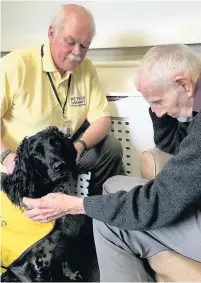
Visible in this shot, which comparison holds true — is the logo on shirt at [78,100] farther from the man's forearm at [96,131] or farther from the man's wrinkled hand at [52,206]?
the man's wrinkled hand at [52,206]

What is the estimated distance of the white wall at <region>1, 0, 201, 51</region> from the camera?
4.49ft

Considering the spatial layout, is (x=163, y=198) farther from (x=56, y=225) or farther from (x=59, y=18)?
(x=59, y=18)

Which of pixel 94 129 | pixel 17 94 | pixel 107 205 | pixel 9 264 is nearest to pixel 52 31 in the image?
pixel 17 94

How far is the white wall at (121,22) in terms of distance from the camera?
1367 mm

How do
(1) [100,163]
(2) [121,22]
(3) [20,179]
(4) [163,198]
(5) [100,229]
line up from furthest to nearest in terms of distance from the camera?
1. (2) [121,22]
2. (1) [100,163]
3. (3) [20,179]
4. (5) [100,229]
5. (4) [163,198]

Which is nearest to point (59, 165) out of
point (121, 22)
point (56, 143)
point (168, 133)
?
point (56, 143)

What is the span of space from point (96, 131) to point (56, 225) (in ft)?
1.14

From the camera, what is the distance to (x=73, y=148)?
46.7 inches

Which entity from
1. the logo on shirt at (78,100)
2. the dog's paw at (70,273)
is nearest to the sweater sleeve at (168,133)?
the logo on shirt at (78,100)

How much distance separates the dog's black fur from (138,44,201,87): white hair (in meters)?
0.37

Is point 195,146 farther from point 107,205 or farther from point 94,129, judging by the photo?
point 94,129

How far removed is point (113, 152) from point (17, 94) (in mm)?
379

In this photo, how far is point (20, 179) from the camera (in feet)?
3.70

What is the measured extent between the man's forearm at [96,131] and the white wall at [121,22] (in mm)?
356
